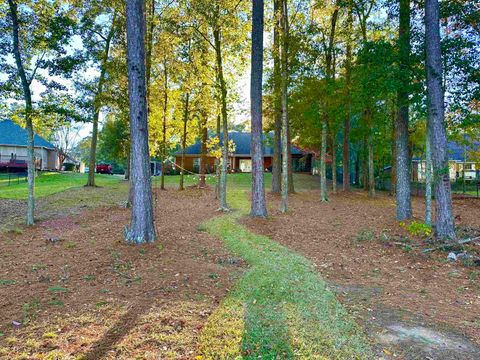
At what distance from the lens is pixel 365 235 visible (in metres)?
8.48

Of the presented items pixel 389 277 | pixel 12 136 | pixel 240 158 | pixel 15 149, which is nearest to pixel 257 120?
pixel 389 277

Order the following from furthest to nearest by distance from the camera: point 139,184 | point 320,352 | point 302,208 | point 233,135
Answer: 1. point 233,135
2. point 302,208
3. point 139,184
4. point 320,352

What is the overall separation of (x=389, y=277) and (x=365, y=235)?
3005 mm

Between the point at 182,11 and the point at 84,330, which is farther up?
the point at 182,11

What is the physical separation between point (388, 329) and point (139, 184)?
495 cm

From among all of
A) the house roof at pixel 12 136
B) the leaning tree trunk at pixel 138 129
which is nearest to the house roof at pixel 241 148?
the house roof at pixel 12 136

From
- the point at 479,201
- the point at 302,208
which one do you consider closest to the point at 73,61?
the point at 302,208

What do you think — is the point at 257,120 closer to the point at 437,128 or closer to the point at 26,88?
the point at 437,128

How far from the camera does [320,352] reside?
310cm

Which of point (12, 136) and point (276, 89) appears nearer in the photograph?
point (276, 89)

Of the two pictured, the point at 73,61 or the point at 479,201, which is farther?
the point at 479,201

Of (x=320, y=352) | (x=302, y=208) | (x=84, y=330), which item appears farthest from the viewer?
(x=302, y=208)

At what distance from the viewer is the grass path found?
311cm

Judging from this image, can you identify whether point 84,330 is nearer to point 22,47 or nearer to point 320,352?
point 320,352
